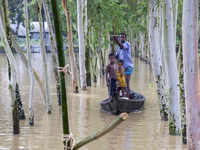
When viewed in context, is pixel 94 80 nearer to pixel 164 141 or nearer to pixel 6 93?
pixel 6 93

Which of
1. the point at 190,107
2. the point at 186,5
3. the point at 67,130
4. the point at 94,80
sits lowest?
the point at 94,80

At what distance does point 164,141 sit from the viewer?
725 centimetres

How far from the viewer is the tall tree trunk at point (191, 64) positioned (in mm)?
4879

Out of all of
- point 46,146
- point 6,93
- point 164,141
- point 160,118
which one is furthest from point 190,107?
point 6,93

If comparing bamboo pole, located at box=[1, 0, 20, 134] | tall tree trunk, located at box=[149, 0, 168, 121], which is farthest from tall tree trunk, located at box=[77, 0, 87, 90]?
bamboo pole, located at box=[1, 0, 20, 134]

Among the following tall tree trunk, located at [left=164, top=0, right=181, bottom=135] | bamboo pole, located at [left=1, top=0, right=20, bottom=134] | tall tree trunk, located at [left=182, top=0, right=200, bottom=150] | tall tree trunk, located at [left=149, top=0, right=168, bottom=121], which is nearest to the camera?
tall tree trunk, located at [left=182, top=0, right=200, bottom=150]

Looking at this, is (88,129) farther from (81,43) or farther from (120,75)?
(81,43)

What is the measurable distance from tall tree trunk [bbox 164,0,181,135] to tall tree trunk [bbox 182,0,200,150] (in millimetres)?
2184

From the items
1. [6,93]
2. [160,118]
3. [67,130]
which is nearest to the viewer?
[67,130]

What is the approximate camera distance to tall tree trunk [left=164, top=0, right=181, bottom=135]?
718 centimetres

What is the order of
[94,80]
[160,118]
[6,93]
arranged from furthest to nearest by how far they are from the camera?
[94,80] → [6,93] → [160,118]

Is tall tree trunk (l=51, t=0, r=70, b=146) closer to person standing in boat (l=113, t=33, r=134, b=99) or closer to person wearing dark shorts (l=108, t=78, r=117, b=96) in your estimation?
person wearing dark shorts (l=108, t=78, r=117, b=96)

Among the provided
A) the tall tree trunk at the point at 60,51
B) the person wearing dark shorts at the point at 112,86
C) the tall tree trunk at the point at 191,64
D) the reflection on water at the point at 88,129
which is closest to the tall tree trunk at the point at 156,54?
the reflection on water at the point at 88,129

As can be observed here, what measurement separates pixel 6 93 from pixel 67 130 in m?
12.5
